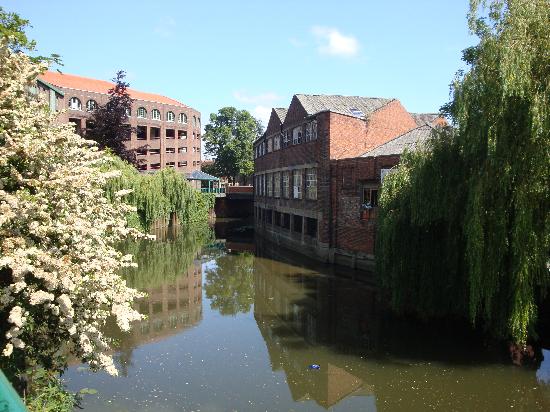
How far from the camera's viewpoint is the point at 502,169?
35.4 ft

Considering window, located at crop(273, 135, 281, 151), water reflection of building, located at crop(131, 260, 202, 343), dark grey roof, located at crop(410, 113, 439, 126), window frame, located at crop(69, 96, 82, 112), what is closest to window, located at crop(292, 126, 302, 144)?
window, located at crop(273, 135, 281, 151)

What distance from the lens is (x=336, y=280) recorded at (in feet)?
73.6

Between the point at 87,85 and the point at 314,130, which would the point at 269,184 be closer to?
the point at 314,130

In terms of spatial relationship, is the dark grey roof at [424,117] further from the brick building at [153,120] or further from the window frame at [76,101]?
the window frame at [76,101]

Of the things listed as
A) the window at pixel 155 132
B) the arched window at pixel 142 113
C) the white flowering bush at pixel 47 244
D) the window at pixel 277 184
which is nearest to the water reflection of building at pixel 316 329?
the white flowering bush at pixel 47 244

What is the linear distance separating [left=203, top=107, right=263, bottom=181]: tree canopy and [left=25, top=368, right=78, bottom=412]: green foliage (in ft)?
189

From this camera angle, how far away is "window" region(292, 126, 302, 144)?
31372mm

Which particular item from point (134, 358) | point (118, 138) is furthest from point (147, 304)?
point (118, 138)

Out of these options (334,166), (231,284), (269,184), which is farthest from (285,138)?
(231,284)

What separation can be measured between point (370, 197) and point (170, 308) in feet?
39.4

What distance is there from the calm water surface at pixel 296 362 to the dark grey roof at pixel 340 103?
14.3 metres

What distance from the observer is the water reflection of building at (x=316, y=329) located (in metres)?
11.0

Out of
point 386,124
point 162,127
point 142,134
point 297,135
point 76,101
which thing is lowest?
point 297,135

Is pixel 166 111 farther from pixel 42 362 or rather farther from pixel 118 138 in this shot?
pixel 42 362
